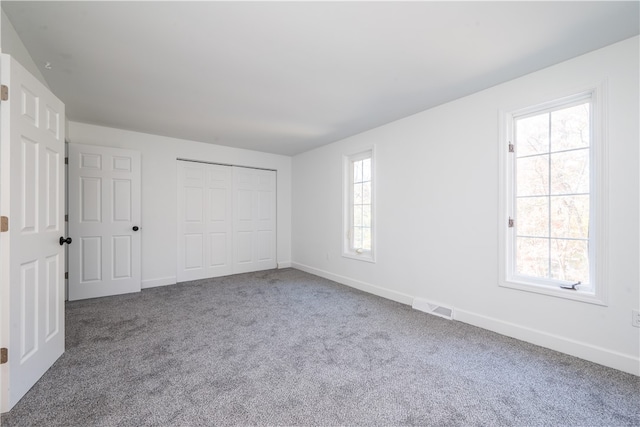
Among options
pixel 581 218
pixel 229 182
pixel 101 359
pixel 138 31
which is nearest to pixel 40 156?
pixel 138 31

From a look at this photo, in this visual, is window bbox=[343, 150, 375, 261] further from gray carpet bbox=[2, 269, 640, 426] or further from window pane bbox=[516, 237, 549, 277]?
window pane bbox=[516, 237, 549, 277]

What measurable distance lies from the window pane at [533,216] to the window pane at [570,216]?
57mm

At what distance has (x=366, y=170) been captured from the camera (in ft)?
14.2

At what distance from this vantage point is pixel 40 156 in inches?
75.6

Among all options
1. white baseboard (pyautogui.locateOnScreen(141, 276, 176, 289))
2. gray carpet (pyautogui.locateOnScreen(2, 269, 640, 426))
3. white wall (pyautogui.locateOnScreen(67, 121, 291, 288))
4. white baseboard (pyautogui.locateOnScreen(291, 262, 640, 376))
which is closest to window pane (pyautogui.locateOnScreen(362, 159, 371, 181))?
white baseboard (pyautogui.locateOnScreen(291, 262, 640, 376))

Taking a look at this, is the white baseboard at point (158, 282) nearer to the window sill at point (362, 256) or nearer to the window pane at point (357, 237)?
the window sill at point (362, 256)

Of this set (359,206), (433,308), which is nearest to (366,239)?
(359,206)

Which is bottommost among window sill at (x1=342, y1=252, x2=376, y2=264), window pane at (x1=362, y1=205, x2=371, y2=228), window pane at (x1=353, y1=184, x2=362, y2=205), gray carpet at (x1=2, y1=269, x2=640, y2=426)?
gray carpet at (x1=2, y1=269, x2=640, y2=426)

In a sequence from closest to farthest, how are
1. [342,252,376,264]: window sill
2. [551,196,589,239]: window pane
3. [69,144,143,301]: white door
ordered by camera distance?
1. [551,196,589,239]: window pane
2. [69,144,143,301]: white door
3. [342,252,376,264]: window sill

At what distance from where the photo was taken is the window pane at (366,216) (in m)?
4.23

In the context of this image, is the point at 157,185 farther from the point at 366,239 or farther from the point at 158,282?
the point at 366,239

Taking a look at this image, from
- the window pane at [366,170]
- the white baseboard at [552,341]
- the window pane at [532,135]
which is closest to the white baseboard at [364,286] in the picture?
the white baseboard at [552,341]

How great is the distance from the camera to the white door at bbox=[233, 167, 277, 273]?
528 cm

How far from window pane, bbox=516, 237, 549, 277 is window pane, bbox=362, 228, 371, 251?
1.98 meters
